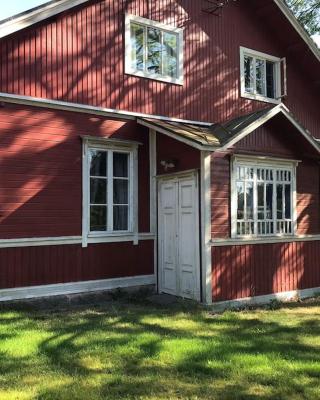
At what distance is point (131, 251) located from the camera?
10898 mm

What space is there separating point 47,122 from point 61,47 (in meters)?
1.54

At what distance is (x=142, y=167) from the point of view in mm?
11188

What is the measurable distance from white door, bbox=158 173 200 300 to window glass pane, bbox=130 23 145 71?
264cm

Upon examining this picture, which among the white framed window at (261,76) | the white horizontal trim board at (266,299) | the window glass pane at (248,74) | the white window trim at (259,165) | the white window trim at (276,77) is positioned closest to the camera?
the white horizontal trim board at (266,299)

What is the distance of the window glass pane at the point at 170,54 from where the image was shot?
38.5 ft

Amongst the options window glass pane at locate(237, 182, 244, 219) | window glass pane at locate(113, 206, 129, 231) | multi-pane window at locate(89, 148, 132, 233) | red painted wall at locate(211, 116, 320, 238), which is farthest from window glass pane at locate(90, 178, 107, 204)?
window glass pane at locate(237, 182, 244, 219)

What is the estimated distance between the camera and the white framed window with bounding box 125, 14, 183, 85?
11031mm

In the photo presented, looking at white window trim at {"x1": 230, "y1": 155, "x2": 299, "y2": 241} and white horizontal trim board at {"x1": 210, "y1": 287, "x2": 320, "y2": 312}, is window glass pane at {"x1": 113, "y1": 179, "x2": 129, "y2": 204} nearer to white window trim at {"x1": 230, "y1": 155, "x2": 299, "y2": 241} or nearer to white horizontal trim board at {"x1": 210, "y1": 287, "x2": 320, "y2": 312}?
white window trim at {"x1": 230, "y1": 155, "x2": 299, "y2": 241}

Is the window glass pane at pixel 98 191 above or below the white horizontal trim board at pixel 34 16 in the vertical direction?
below

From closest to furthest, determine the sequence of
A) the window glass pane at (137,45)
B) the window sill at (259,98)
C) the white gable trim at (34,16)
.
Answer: the white gable trim at (34,16)
the window glass pane at (137,45)
the window sill at (259,98)

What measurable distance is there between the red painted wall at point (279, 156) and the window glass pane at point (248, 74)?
110 inches

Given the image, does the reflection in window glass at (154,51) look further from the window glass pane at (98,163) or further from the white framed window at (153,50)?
the window glass pane at (98,163)

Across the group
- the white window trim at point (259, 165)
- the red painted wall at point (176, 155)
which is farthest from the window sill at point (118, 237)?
the white window trim at point (259, 165)

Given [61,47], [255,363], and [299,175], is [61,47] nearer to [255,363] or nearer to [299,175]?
[299,175]
